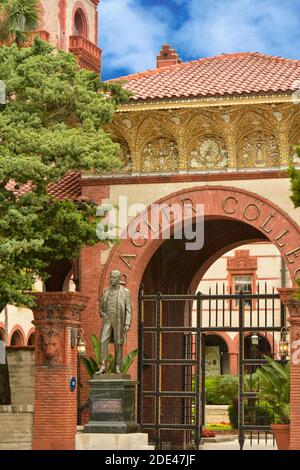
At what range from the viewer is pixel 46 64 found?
2952 centimetres

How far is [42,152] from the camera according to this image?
2853 cm

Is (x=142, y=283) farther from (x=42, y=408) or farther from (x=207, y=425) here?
(x=207, y=425)

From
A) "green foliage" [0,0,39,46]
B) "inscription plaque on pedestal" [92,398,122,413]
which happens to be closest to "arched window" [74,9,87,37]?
"green foliage" [0,0,39,46]

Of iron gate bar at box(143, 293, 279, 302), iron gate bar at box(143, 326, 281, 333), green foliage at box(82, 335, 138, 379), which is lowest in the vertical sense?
green foliage at box(82, 335, 138, 379)

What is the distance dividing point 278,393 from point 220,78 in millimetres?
8178

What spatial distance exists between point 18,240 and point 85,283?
15.0 feet

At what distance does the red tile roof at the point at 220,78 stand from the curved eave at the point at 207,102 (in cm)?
9

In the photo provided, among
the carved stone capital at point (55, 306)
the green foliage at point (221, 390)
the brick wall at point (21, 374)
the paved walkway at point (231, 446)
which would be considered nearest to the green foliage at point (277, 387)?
the carved stone capital at point (55, 306)

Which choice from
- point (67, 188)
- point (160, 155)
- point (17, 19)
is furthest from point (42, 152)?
point (67, 188)

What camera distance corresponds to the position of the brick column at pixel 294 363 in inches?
1147

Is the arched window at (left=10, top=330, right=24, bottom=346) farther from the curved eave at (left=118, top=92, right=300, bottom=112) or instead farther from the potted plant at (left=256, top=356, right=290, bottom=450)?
the potted plant at (left=256, top=356, right=290, bottom=450)

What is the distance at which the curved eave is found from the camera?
102 feet
